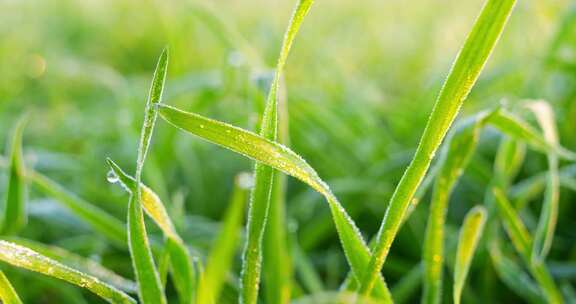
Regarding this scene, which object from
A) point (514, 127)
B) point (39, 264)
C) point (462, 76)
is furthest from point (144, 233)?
point (514, 127)

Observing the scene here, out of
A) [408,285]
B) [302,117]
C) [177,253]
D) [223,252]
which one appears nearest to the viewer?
[223,252]

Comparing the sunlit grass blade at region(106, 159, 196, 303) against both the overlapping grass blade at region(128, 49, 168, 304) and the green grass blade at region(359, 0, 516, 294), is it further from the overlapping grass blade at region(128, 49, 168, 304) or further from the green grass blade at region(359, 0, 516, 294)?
the green grass blade at region(359, 0, 516, 294)

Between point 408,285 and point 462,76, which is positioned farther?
point 408,285


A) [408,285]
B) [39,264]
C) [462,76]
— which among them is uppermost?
[462,76]

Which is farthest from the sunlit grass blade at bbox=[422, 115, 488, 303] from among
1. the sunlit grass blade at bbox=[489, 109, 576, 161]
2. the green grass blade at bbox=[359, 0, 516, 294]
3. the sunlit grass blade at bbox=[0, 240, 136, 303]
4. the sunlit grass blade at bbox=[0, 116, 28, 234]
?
the sunlit grass blade at bbox=[0, 116, 28, 234]

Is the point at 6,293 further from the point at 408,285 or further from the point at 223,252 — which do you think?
the point at 408,285

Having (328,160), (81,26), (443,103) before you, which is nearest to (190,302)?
(443,103)
